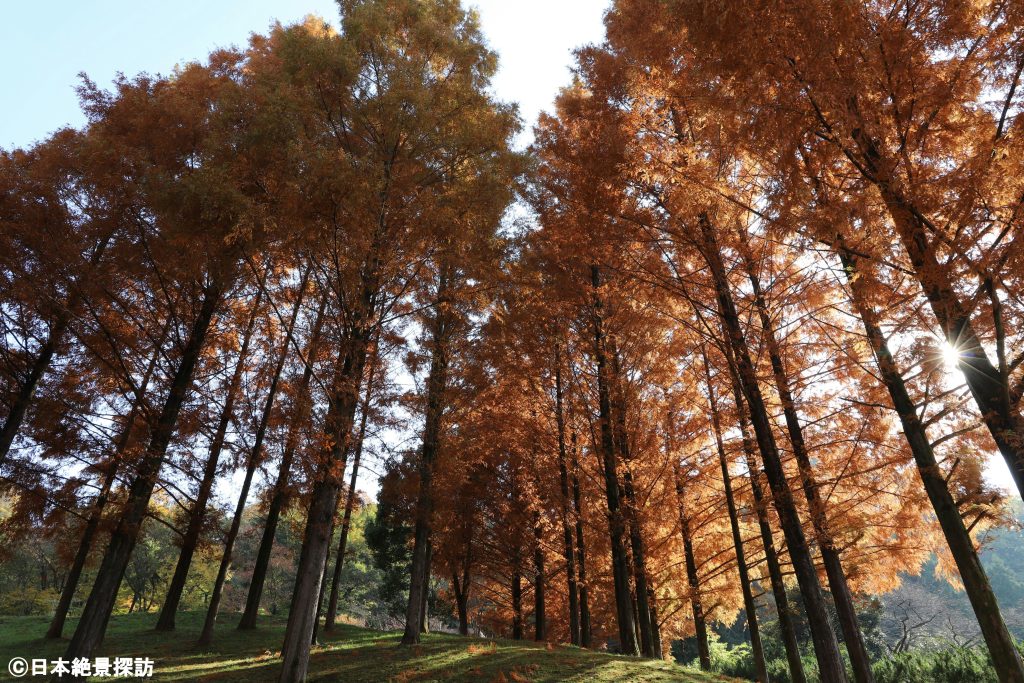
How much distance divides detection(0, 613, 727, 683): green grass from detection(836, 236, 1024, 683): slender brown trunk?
3132mm

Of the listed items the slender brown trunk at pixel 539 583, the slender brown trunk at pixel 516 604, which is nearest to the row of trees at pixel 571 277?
the slender brown trunk at pixel 539 583

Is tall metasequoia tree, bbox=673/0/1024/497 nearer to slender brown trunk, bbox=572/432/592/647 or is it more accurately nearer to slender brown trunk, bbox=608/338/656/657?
slender brown trunk, bbox=608/338/656/657

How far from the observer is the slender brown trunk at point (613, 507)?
874cm

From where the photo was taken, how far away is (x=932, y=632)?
3653 cm

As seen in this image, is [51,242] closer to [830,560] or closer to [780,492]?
[780,492]

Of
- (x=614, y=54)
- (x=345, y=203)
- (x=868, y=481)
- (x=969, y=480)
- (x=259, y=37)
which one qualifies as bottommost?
(x=969, y=480)

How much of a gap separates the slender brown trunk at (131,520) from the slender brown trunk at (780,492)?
7.83 m

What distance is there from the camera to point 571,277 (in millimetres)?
9930

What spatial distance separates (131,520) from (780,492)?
335 inches

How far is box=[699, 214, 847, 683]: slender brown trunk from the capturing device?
207 inches

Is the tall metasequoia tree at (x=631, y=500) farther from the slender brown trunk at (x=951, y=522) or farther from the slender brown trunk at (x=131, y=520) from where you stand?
the slender brown trunk at (x=131, y=520)

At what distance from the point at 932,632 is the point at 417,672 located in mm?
47387

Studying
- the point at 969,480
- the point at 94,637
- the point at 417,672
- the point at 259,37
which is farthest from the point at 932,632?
the point at 259,37

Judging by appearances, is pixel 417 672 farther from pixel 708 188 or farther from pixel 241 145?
pixel 241 145
